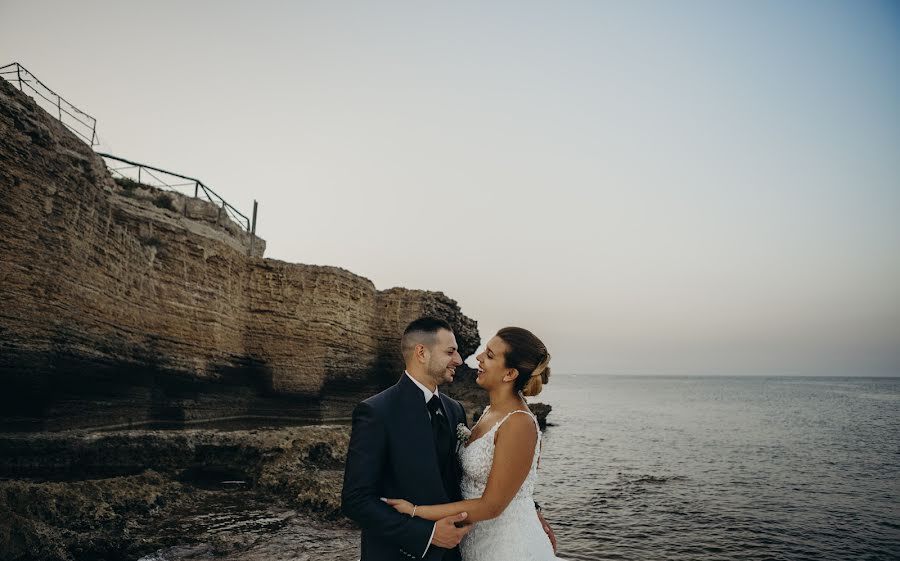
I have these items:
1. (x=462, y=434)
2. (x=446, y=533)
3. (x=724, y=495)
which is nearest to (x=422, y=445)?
(x=446, y=533)

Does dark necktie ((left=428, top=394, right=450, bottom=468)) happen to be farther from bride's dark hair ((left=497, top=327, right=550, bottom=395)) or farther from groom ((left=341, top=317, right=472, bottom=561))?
bride's dark hair ((left=497, top=327, right=550, bottom=395))

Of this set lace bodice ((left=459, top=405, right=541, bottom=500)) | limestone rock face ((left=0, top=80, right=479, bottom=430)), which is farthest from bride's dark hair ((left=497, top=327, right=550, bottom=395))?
limestone rock face ((left=0, top=80, right=479, bottom=430))

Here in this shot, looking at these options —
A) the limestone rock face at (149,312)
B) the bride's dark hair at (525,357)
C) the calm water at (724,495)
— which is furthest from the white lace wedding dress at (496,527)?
the limestone rock face at (149,312)

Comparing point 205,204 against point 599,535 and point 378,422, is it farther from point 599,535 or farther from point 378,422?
point 378,422

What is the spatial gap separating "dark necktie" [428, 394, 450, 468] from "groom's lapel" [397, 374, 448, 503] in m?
0.11

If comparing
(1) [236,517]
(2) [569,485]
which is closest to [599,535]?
(2) [569,485]

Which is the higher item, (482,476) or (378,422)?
(378,422)

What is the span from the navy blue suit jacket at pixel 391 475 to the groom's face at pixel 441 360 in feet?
0.71

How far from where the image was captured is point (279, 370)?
20469 mm

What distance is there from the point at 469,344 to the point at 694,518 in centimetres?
1908

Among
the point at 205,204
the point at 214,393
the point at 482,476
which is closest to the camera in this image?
the point at 482,476

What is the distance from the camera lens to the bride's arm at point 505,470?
287 cm

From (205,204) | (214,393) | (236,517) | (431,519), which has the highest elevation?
(205,204)

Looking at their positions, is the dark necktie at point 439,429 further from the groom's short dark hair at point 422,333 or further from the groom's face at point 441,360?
the groom's short dark hair at point 422,333
